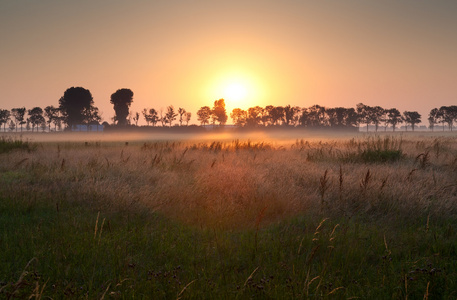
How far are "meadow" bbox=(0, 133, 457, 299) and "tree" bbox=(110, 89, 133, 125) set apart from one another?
80786 millimetres

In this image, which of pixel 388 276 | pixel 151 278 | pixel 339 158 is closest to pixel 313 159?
pixel 339 158

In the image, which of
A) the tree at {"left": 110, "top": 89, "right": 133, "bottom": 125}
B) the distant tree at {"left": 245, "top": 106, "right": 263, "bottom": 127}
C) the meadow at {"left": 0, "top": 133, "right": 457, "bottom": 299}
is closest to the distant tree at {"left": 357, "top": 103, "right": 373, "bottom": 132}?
the distant tree at {"left": 245, "top": 106, "right": 263, "bottom": 127}

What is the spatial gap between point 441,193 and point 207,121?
111 meters

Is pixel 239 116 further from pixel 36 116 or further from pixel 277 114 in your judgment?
pixel 36 116

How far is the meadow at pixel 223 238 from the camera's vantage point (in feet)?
9.23

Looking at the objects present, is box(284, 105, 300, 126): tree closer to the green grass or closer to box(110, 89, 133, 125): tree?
box(110, 89, 133, 125): tree

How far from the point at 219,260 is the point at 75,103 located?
87488 mm

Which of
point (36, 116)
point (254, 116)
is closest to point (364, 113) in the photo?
point (254, 116)

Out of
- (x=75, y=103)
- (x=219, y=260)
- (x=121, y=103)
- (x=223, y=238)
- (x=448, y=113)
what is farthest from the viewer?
(x=448, y=113)

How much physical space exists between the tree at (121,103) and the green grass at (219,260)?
84.0 m

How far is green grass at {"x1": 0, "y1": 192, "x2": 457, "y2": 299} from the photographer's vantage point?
9.05 feet

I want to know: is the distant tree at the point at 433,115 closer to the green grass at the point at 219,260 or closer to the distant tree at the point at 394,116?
the distant tree at the point at 394,116

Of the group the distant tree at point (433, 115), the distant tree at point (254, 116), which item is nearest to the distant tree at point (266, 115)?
the distant tree at point (254, 116)

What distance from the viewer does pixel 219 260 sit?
3393mm
